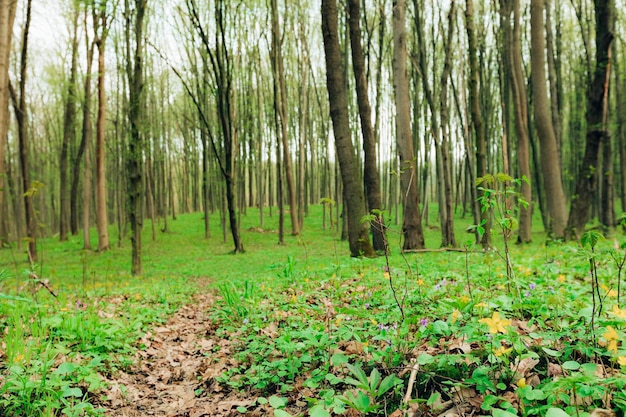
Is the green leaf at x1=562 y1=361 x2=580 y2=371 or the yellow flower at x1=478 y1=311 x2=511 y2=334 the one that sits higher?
the yellow flower at x1=478 y1=311 x2=511 y2=334

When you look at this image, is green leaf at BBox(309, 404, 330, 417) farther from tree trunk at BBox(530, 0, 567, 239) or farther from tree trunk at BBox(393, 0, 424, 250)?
tree trunk at BBox(530, 0, 567, 239)

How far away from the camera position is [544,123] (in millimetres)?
10453

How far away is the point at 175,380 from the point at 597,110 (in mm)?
9360

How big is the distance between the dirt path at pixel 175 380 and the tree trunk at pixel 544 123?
32.6 ft

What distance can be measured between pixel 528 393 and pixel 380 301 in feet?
6.41

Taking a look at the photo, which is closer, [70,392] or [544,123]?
[70,392]

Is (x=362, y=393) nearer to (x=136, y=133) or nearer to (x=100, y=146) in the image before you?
(x=136, y=133)

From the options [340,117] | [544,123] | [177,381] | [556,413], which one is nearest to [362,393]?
[556,413]

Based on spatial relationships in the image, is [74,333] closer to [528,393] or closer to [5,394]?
[5,394]

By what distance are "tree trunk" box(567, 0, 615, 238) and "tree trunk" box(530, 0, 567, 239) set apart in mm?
1851

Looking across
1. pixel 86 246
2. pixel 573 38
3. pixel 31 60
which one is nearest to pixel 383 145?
pixel 573 38

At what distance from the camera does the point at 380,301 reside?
141 inches

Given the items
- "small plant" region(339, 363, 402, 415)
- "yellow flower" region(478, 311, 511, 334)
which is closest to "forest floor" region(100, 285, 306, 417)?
"small plant" region(339, 363, 402, 415)

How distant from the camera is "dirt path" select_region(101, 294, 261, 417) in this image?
2666 millimetres
